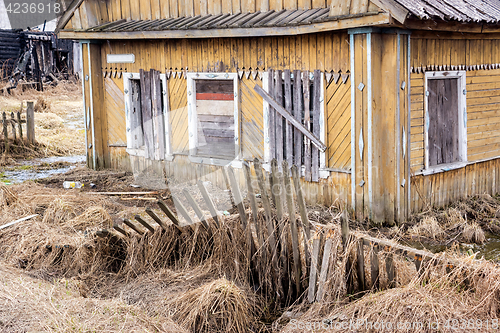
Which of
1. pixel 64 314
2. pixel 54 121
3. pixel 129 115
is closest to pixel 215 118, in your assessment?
pixel 129 115

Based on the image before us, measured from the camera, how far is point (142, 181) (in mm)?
11805

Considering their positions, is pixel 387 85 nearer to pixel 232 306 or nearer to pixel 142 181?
pixel 232 306

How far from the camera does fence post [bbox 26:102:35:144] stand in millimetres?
14794

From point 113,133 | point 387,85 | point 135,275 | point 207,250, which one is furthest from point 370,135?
point 113,133

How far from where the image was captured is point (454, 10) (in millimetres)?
8445

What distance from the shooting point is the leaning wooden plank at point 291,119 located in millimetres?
9039

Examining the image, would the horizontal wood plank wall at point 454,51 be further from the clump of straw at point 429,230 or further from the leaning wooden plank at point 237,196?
the leaning wooden plank at point 237,196

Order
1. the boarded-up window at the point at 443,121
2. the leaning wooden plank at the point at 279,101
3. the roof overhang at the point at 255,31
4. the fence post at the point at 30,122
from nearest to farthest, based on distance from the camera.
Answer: the roof overhang at the point at 255,31 → the boarded-up window at the point at 443,121 → the leaning wooden plank at the point at 279,101 → the fence post at the point at 30,122

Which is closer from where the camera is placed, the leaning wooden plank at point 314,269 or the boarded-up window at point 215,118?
the leaning wooden plank at point 314,269

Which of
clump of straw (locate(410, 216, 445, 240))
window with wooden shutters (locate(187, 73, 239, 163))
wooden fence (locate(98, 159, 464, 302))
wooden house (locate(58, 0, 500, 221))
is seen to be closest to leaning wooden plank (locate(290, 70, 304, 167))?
wooden house (locate(58, 0, 500, 221))

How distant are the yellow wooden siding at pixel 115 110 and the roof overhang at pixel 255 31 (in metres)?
1.07

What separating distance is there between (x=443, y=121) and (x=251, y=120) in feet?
10.3

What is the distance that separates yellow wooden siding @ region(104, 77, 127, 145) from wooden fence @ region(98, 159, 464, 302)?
21.3 feet

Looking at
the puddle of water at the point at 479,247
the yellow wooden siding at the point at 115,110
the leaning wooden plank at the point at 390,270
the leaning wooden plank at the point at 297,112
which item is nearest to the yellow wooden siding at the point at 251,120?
the leaning wooden plank at the point at 297,112
